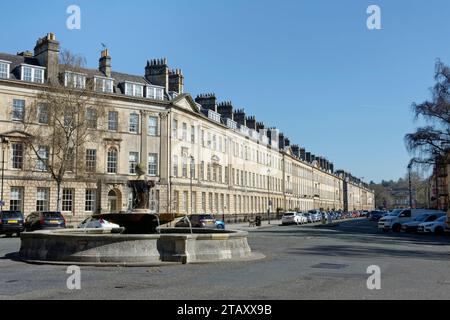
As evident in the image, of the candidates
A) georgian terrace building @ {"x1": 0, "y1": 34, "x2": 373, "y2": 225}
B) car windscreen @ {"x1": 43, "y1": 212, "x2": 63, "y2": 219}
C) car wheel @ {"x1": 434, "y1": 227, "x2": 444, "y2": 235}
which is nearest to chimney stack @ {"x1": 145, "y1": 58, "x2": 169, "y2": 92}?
georgian terrace building @ {"x1": 0, "y1": 34, "x2": 373, "y2": 225}

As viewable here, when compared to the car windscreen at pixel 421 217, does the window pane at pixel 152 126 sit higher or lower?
higher

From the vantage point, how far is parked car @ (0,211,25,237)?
33.9 meters

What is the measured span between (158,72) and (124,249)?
1874 inches

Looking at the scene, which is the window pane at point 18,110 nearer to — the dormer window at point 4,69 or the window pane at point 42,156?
the dormer window at point 4,69

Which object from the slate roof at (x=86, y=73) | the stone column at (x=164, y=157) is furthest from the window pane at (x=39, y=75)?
the stone column at (x=164, y=157)

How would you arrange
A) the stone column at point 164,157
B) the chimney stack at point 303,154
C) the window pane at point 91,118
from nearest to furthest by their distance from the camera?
1. the window pane at point 91,118
2. the stone column at point 164,157
3. the chimney stack at point 303,154

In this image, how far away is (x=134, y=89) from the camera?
182ft

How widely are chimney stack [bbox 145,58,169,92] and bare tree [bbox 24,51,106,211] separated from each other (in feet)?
47.5

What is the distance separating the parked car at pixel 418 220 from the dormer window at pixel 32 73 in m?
35.9

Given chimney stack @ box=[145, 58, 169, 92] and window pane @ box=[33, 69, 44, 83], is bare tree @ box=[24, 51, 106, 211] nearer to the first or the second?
window pane @ box=[33, 69, 44, 83]

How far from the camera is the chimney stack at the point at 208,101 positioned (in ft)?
238

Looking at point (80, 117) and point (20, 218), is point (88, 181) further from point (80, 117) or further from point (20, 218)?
point (20, 218)

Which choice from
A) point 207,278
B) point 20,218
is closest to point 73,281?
point 207,278
